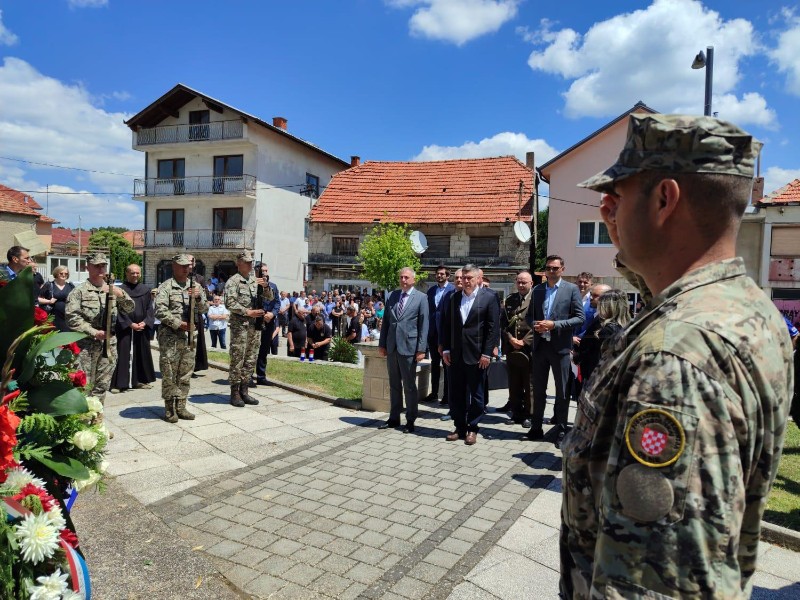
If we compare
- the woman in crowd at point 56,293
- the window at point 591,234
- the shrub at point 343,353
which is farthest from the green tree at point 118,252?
the woman in crowd at point 56,293

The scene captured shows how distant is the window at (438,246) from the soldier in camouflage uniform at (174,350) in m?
21.9

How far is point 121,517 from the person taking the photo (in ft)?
12.7

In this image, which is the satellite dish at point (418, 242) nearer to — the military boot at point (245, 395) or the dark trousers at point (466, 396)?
the military boot at point (245, 395)

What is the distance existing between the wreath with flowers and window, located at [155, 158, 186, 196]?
115 feet

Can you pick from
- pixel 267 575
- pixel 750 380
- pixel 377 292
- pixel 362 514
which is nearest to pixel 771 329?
pixel 750 380

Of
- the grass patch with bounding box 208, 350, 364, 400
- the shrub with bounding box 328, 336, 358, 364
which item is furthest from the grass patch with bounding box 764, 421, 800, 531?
the shrub with bounding box 328, 336, 358, 364

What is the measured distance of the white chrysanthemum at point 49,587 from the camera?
1715 mm

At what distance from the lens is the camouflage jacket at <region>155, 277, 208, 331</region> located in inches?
277

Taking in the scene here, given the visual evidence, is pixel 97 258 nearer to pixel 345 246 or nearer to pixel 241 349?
pixel 241 349

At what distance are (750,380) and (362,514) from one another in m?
3.69

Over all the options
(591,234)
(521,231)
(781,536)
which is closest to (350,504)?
(781,536)

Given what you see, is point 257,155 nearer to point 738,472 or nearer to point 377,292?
point 377,292

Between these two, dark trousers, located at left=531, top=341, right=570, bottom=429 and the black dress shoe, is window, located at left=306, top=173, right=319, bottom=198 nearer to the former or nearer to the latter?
dark trousers, located at left=531, top=341, right=570, bottom=429

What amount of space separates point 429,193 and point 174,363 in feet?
81.5
